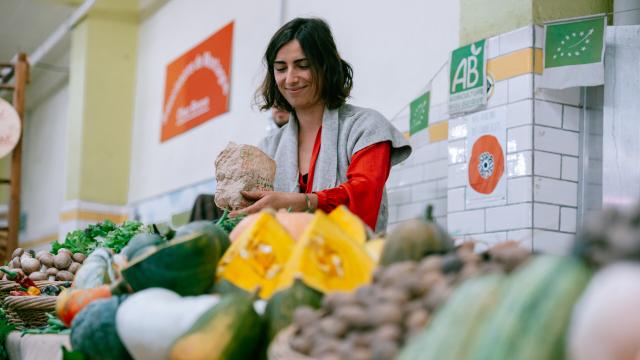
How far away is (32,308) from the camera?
2.34 metres

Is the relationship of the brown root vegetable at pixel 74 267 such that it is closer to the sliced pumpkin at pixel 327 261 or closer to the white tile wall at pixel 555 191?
the sliced pumpkin at pixel 327 261

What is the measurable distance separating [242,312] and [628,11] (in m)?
3.10

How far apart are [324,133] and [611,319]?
6.51 feet

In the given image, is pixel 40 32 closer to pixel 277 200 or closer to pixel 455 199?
pixel 455 199

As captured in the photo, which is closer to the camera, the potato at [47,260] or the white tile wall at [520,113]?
the potato at [47,260]

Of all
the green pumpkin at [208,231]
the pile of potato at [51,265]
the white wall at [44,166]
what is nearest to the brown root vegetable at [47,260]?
the pile of potato at [51,265]

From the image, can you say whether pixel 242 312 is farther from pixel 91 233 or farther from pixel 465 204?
pixel 465 204

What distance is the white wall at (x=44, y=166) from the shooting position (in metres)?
11.8

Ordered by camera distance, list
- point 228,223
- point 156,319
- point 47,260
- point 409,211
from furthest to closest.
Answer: point 409,211 < point 47,260 < point 228,223 < point 156,319

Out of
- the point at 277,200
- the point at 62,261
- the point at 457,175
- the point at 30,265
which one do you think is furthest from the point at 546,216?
the point at 30,265

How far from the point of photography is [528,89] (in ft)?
13.1

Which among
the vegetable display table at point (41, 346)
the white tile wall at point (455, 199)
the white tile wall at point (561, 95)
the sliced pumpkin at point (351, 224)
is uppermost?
the white tile wall at point (561, 95)

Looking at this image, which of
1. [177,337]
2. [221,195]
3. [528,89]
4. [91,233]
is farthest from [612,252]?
[528,89]

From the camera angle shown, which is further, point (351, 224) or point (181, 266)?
point (351, 224)
